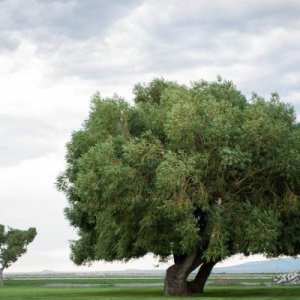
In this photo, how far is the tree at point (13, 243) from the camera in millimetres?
99688

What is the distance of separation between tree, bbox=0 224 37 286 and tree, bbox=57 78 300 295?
183 ft

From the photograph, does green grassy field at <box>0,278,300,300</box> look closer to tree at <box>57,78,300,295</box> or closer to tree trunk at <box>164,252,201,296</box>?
tree trunk at <box>164,252,201,296</box>

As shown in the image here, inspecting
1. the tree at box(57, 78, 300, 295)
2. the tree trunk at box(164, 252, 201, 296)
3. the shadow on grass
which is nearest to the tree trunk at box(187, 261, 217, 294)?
the shadow on grass

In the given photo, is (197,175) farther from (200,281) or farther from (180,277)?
(200,281)

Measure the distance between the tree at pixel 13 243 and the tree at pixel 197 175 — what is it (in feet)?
183

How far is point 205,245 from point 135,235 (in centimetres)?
496

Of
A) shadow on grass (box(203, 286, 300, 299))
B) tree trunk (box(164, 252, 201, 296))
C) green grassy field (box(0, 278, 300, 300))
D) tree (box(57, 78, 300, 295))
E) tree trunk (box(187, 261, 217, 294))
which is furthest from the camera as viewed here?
tree trunk (box(187, 261, 217, 294))

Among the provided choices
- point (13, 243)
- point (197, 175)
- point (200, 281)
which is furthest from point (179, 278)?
point (13, 243)

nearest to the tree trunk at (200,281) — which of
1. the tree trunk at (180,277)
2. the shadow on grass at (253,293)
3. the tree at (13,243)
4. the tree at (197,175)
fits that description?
the shadow on grass at (253,293)

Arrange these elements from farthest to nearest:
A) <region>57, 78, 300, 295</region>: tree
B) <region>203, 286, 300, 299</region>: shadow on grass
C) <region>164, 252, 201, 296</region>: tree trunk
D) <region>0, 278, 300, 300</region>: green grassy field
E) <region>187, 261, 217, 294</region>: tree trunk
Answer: <region>187, 261, 217, 294</region>: tree trunk < <region>164, 252, 201, 296</region>: tree trunk < <region>203, 286, 300, 299</region>: shadow on grass < <region>0, 278, 300, 300</region>: green grassy field < <region>57, 78, 300, 295</region>: tree

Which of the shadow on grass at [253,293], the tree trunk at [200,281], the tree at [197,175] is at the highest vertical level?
the tree at [197,175]

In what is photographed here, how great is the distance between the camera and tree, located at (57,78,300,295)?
41000mm

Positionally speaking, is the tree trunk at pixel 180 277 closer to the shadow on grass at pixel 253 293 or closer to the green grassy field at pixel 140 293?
the green grassy field at pixel 140 293

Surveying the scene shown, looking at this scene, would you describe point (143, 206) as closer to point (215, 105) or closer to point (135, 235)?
point (135, 235)
